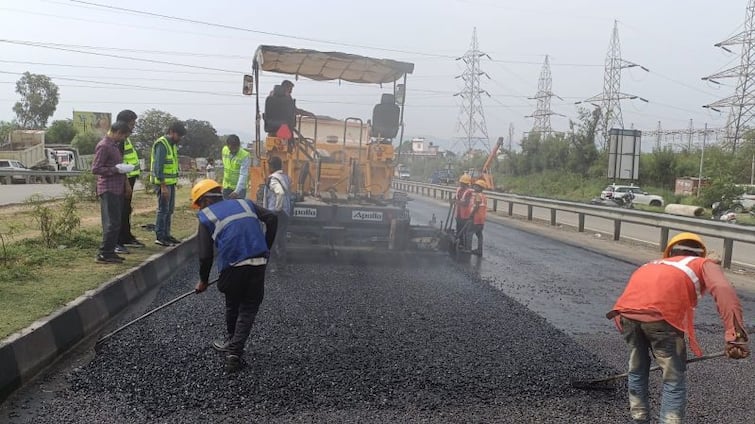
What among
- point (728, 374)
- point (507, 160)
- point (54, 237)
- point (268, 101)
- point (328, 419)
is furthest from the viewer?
point (507, 160)

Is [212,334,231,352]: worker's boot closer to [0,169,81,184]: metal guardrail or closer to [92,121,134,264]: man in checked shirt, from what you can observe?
[92,121,134,264]: man in checked shirt

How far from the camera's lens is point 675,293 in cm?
350

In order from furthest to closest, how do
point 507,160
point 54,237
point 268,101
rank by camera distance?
point 507,160 → point 268,101 → point 54,237

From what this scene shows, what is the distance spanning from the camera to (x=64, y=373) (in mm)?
4453

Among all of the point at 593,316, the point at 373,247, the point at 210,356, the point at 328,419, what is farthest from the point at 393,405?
the point at 373,247

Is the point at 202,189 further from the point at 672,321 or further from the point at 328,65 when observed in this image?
the point at 328,65

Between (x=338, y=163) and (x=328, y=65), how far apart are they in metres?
1.73

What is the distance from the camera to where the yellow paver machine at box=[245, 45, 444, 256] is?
32.0 feet

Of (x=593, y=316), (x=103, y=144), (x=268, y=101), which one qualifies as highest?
(x=268, y=101)

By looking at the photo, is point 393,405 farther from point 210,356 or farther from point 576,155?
point 576,155

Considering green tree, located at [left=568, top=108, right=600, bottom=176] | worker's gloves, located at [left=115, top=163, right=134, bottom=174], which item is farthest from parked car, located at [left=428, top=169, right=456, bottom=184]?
worker's gloves, located at [left=115, top=163, right=134, bottom=174]

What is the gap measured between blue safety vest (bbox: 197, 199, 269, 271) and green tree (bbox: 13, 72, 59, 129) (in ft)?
268

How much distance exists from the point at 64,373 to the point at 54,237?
4870mm

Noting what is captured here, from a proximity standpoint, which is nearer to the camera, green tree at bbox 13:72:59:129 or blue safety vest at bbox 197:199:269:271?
blue safety vest at bbox 197:199:269:271
